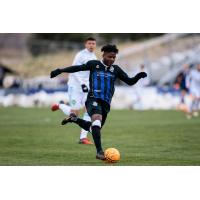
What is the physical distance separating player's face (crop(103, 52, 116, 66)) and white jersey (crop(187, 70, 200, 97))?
8.99 meters

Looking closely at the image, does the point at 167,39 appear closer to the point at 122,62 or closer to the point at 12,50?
the point at 122,62

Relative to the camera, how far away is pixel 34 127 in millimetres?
13727

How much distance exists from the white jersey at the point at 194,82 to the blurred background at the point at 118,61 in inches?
28.2

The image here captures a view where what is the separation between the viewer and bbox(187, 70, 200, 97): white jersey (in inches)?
713

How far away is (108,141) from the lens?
37.8 ft

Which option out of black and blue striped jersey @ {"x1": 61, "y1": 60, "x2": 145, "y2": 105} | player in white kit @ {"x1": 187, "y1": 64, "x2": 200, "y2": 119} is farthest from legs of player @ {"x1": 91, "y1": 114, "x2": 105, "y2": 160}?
player in white kit @ {"x1": 187, "y1": 64, "x2": 200, "y2": 119}

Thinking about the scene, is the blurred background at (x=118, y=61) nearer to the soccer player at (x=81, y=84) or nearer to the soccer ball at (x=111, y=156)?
the soccer player at (x=81, y=84)

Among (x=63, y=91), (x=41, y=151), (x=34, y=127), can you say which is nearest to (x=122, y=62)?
(x=63, y=91)

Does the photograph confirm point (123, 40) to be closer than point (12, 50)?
No

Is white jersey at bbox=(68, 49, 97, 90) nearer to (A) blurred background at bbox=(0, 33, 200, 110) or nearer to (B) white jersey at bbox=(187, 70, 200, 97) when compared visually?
(A) blurred background at bbox=(0, 33, 200, 110)

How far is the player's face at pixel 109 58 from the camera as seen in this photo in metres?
9.31
